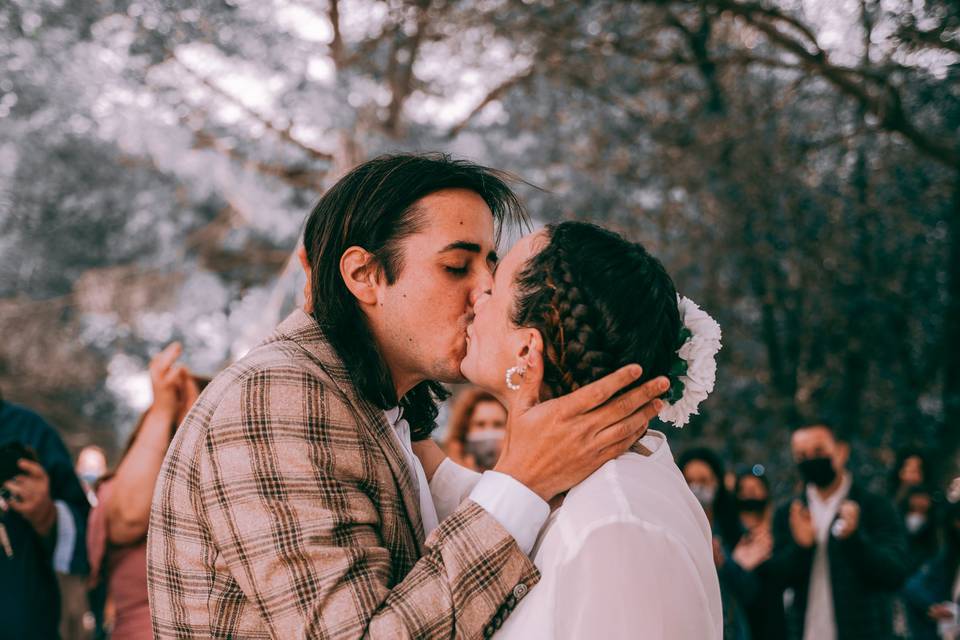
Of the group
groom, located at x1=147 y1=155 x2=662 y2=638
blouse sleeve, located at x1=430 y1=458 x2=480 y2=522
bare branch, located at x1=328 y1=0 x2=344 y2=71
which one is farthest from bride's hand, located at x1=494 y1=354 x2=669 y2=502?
bare branch, located at x1=328 y1=0 x2=344 y2=71

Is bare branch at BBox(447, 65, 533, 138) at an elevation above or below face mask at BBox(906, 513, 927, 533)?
above

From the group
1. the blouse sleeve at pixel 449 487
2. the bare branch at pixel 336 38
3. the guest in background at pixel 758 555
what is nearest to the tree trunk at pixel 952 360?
the guest in background at pixel 758 555

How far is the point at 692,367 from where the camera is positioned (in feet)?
7.43

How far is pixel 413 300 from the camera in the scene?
2629 millimetres

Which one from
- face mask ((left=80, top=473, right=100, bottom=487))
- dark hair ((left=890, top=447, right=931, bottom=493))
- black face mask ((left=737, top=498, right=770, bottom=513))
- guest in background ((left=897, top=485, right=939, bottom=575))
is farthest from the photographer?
face mask ((left=80, top=473, right=100, bottom=487))

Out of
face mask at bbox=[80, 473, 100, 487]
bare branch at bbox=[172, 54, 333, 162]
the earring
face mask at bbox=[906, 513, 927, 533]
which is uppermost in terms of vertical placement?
the earring

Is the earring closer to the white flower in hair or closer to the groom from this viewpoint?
the groom

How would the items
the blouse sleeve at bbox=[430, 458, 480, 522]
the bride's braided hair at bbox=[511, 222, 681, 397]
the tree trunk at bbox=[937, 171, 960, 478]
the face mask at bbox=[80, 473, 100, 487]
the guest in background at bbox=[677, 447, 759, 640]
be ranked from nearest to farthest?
the bride's braided hair at bbox=[511, 222, 681, 397] → the blouse sleeve at bbox=[430, 458, 480, 522] → the guest in background at bbox=[677, 447, 759, 640] → the face mask at bbox=[80, 473, 100, 487] → the tree trunk at bbox=[937, 171, 960, 478]

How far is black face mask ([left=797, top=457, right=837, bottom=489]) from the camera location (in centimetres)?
594

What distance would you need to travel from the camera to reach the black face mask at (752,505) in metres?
6.25

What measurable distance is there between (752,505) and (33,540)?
4.69 m

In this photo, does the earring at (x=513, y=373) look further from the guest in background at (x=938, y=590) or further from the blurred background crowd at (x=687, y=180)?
the guest in background at (x=938, y=590)

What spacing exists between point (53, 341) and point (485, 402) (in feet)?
33.6

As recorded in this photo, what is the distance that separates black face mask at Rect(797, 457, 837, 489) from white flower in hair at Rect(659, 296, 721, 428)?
4118 millimetres
